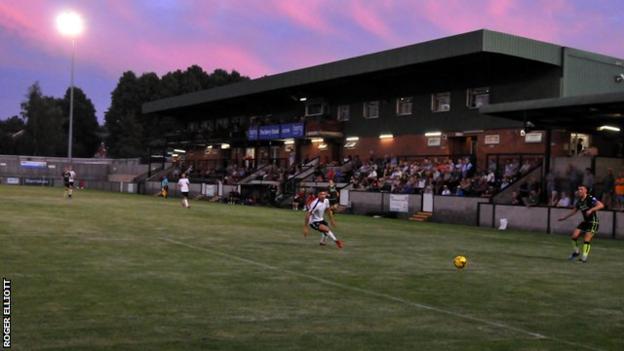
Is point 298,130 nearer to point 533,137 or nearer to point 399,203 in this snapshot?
point 399,203

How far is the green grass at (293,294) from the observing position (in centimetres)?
760

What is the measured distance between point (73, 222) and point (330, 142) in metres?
29.4

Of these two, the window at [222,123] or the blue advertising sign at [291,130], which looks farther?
the window at [222,123]

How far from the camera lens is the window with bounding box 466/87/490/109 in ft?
127

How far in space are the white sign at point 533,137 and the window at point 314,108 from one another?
19252mm

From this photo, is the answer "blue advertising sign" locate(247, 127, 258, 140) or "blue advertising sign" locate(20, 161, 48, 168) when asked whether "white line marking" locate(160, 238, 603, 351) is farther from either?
"blue advertising sign" locate(20, 161, 48, 168)

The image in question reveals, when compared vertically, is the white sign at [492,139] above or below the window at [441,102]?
below

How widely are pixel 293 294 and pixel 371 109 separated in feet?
123

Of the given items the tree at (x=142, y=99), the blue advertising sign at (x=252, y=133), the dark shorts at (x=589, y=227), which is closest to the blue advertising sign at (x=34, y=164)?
the tree at (x=142, y=99)

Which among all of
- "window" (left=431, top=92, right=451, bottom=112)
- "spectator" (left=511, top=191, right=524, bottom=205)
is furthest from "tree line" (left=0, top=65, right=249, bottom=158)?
"spectator" (left=511, top=191, right=524, bottom=205)

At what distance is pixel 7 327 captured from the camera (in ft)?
23.9

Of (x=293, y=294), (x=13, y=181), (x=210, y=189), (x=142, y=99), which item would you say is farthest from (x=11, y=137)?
(x=293, y=294)

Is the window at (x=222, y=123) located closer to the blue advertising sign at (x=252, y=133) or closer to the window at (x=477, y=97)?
the blue advertising sign at (x=252, y=133)

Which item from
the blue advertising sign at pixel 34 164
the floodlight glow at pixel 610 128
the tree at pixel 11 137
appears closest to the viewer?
the floodlight glow at pixel 610 128
